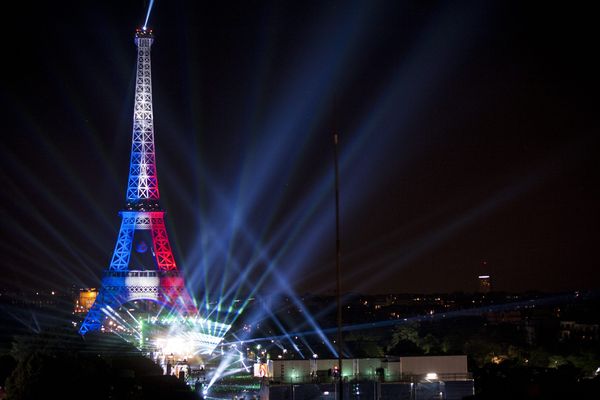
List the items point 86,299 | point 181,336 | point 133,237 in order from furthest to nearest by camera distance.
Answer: point 86,299, point 133,237, point 181,336

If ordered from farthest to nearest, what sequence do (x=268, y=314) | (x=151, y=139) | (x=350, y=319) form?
(x=350, y=319) < (x=268, y=314) < (x=151, y=139)

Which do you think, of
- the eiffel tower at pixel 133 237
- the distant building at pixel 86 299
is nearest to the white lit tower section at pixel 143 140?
the eiffel tower at pixel 133 237

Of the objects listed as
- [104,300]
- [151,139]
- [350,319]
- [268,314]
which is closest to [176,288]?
[104,300]

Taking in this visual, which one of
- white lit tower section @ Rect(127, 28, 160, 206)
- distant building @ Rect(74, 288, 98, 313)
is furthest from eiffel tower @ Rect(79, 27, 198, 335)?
distant building @ Rect(74, 288, 98, 313)

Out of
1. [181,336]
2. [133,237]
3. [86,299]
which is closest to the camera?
[181,336]

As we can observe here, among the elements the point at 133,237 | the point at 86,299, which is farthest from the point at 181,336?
the point at 86,299

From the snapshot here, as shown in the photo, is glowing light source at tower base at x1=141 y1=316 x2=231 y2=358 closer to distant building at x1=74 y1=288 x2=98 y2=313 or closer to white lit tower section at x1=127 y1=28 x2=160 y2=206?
white lit tower section at x1=127 y1=28 x2=160 y2=206

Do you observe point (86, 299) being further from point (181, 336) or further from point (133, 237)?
point (181, 336)

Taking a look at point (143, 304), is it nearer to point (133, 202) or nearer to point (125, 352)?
point (133, 202)
